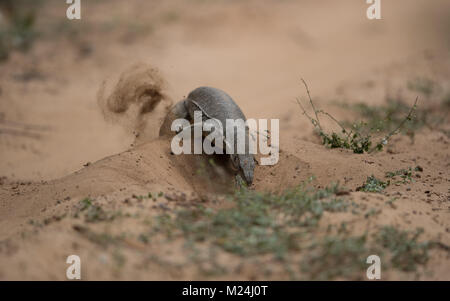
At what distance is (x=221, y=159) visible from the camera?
5.07 meters

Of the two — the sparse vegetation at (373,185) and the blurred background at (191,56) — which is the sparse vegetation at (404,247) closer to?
the sparse vegetation at (373,185)

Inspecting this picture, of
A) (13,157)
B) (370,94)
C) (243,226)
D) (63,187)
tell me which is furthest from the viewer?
(370,94)

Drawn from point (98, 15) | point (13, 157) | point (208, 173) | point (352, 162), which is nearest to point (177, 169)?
point (208, 173)

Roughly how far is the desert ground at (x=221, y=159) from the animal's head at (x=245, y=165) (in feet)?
0.48

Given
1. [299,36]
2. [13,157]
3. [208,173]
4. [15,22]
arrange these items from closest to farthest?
[208,173] < [13,157] < [15,22] < [299,36]

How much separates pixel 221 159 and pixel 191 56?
267 inches

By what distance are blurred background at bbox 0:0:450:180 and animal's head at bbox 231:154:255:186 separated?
204 cm

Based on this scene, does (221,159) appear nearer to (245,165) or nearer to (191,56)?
(245,165)

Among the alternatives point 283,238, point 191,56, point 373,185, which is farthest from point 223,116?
point 191,56

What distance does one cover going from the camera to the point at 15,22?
11.7m

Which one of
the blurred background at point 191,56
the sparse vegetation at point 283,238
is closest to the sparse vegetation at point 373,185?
the sparse vegetation at point 283,238

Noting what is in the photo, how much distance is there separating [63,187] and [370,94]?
6365mm

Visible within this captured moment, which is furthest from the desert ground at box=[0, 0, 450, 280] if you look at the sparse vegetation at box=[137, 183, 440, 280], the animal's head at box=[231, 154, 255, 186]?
the animal's head at box=[231, 154, 255, 186]

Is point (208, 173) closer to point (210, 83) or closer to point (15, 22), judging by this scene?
point (210, 83)
